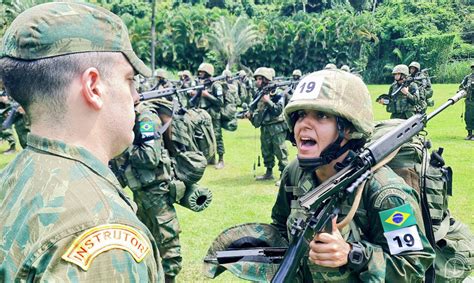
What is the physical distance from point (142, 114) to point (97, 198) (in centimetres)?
363

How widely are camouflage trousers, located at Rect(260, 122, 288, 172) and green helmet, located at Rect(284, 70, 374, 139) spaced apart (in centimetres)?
776

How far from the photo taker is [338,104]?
2.72 metres

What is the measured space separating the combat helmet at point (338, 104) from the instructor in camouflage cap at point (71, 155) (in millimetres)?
1306

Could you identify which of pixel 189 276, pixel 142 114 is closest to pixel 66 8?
pixel 142 114

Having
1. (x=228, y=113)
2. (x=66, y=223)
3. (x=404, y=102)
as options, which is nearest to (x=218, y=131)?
(x=228, y=113)

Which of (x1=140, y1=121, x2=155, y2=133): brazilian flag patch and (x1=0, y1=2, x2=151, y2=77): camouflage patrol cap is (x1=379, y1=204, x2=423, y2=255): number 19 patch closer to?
(x1=0, y1=2, x2=151, y2=77): camouflage patrol cap

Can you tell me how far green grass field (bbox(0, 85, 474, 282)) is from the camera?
7037 mm

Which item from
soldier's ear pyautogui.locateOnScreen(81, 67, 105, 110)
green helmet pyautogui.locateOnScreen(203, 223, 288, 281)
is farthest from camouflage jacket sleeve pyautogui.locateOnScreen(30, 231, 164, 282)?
green helmet pyautogui.locateOnScreen(203, 223, 288, 281)

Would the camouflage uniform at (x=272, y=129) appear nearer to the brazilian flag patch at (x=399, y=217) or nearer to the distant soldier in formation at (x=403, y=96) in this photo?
the distant soldier in formation at (x=403, y=96)

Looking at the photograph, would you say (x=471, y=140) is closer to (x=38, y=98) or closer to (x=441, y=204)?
(x=441, y=204)

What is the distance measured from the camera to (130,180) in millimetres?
5141

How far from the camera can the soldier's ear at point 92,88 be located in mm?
1466

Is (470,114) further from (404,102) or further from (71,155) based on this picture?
(71,155)

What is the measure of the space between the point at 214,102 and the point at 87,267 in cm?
1135
